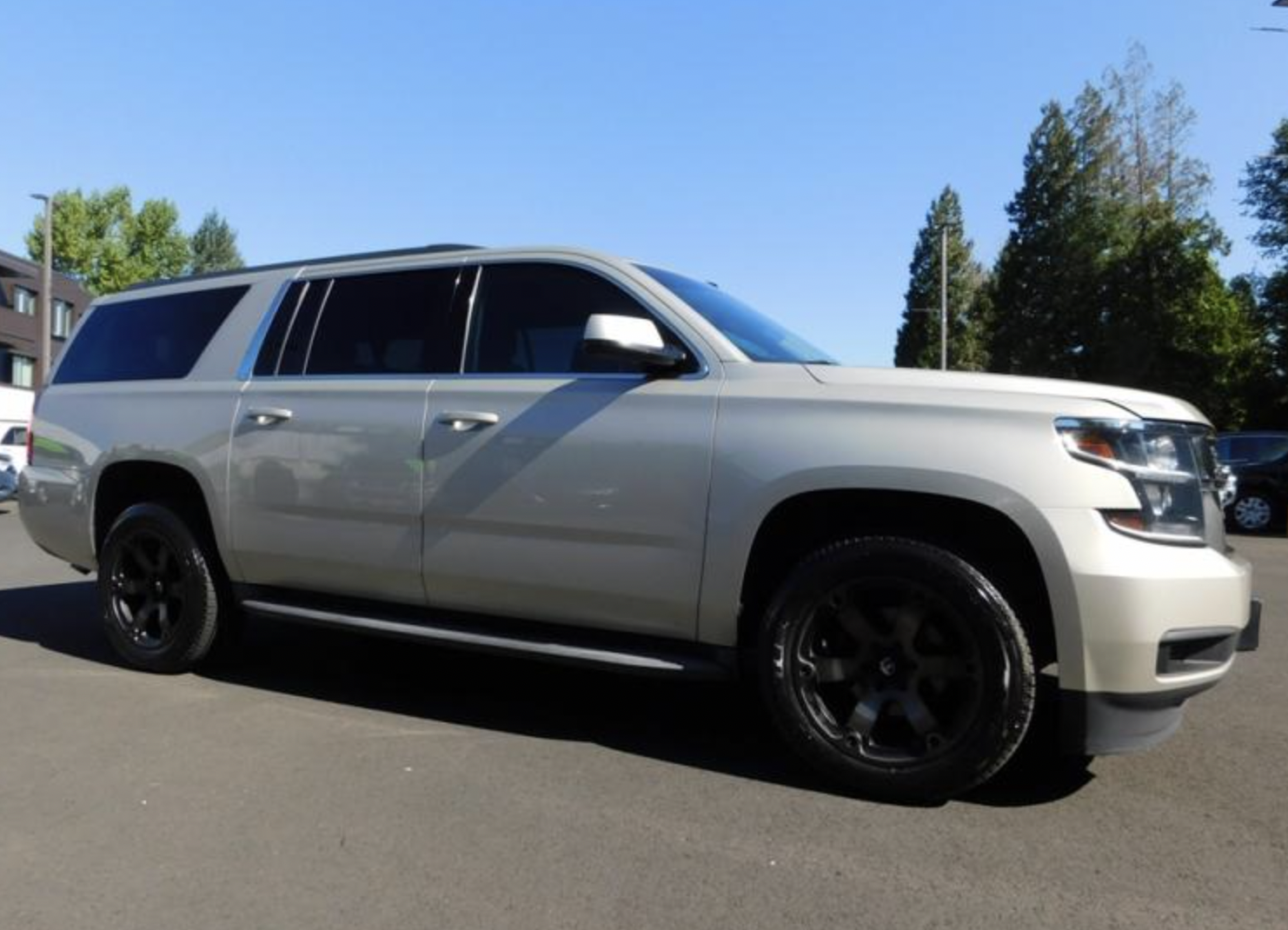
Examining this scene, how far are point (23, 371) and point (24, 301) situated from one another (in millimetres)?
3704

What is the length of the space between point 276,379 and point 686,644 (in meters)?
2.38

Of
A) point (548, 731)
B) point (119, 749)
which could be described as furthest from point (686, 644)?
point (119, 749)

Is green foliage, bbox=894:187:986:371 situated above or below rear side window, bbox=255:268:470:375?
above

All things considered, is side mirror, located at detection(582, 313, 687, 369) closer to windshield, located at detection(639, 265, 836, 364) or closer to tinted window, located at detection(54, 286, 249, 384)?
windshield, located at detection(639, 265, 836, 364)

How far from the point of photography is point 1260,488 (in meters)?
15.1

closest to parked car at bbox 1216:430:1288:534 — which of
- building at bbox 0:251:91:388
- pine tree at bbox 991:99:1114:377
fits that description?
pine tree at bbox 991:99:1114:377

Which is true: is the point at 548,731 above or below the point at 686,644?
below

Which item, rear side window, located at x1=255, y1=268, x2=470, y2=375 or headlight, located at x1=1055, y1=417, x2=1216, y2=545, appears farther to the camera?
rear side window, located at x1=255, y1=268, x2=470, y2=375

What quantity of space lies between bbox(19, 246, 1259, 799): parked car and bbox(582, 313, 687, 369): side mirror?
0.06ft

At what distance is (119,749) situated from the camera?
3.98 m

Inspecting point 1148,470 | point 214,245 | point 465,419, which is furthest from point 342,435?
point 214,245

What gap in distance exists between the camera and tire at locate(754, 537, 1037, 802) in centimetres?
327

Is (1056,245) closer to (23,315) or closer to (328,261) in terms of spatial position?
(328,261)

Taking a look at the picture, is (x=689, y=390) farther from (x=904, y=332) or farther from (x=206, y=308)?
(x=904, y=332)
